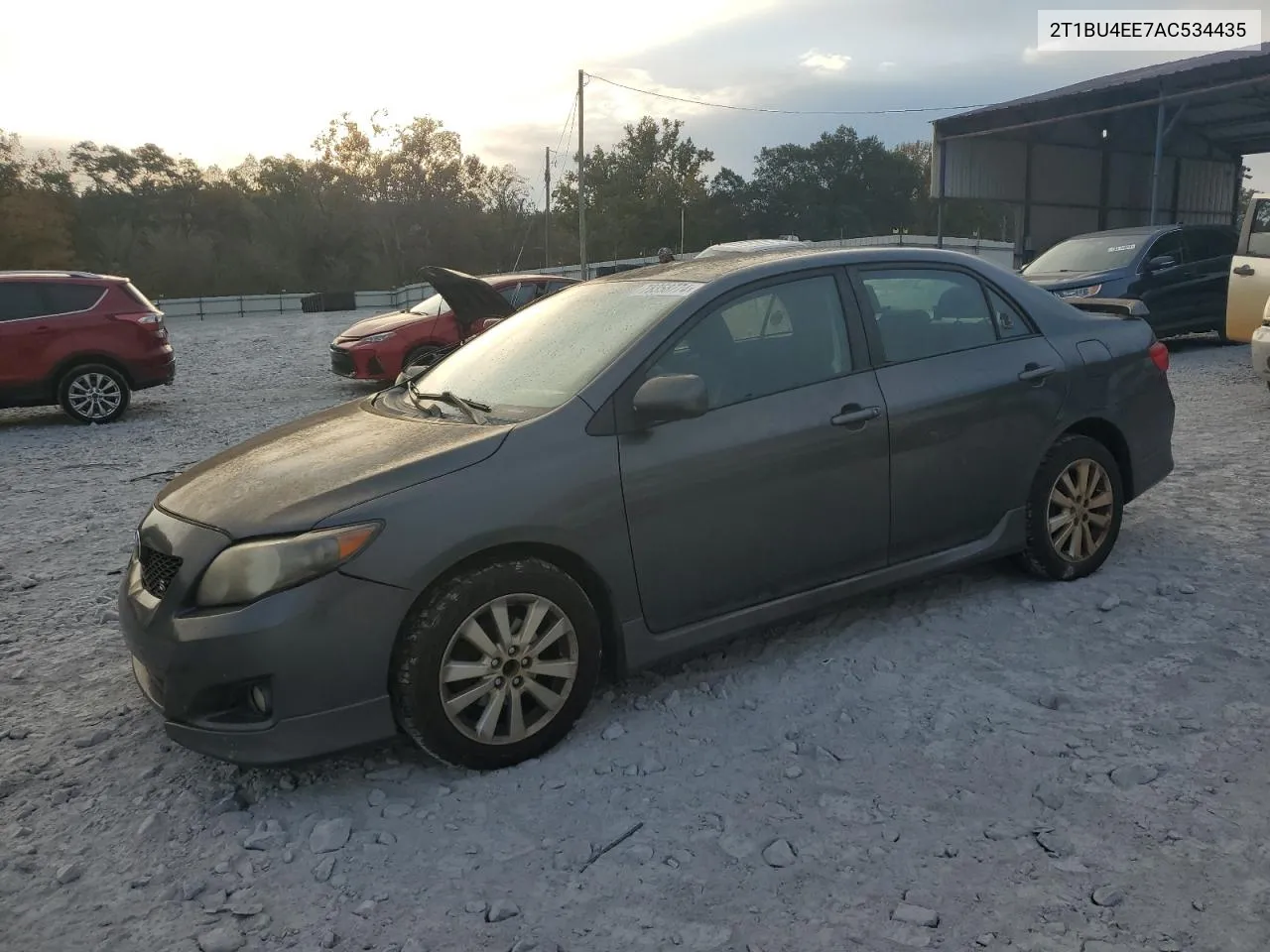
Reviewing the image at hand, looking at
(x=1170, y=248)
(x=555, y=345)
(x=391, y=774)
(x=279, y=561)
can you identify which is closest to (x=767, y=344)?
(x=555, y=345)

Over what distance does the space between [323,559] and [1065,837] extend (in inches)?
86.6

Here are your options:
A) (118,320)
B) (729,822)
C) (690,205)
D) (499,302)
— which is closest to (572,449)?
(729,822)

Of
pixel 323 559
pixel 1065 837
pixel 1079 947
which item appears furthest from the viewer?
pixel 323 559

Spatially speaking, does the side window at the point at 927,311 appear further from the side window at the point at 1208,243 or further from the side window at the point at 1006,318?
the side window at the point at 1208,243

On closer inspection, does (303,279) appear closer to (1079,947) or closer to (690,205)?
(690,205)

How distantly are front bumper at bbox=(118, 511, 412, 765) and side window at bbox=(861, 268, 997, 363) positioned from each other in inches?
88.8

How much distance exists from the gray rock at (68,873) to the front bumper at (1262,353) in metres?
9.16

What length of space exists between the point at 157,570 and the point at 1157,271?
40.9 ft

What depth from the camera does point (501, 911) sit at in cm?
257

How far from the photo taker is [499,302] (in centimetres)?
1007

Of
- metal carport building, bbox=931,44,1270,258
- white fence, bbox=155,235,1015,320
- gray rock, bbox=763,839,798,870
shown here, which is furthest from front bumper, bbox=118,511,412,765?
white fence, bbox=155,235,1015,320

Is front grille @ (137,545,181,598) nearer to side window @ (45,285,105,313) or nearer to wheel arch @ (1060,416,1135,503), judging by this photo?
wheel arch @ (1060,416,1135,503)

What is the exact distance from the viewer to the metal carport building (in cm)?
2309

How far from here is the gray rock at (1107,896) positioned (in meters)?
2.49
